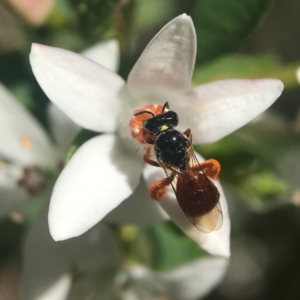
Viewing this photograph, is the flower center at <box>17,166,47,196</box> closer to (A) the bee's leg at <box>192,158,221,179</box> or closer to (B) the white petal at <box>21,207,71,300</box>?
(B) the white petal at <box>21,207,71,300</box>

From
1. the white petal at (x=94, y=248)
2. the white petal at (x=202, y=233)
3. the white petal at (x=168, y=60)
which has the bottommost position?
the white petal at (x=94, y=248)

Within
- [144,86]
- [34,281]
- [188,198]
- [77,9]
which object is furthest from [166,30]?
[34,281]

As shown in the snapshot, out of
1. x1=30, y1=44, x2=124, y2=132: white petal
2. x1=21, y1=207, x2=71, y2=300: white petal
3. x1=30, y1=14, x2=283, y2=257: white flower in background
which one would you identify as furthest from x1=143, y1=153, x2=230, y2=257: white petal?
x1=21, y1=207, x2=71, y2=300: white petal

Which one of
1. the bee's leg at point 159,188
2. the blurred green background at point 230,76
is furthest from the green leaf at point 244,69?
the bee's leg at point 159,188

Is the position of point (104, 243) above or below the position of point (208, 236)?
below

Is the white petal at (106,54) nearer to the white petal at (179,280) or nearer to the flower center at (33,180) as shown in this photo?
the flower center at (33,180)

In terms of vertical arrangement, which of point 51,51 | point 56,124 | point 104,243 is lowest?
point 104,243

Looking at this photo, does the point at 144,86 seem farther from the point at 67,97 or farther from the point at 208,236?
the point at 208,236

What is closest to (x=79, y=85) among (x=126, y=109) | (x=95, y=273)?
(x=126, y=109)
